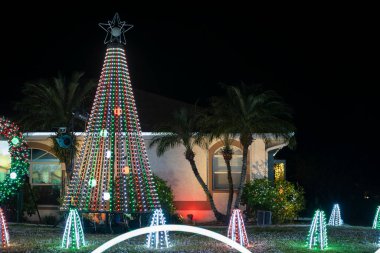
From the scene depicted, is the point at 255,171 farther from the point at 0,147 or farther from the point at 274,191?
the point at 0,147

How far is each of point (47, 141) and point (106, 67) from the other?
26.6 ft

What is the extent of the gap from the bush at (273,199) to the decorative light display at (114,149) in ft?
18.4

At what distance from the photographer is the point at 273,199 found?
26.0m

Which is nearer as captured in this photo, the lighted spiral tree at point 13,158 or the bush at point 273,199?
the lighted spiral tree at point 13,158

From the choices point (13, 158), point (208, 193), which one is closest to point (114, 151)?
point (13, 158)

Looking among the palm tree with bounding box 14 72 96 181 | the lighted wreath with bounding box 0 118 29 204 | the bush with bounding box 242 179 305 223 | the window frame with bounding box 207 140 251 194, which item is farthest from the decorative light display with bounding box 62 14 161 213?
the window frame with bounding box 207 140 251 194

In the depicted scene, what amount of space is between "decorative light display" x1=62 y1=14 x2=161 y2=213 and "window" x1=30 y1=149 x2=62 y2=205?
24.8 feet

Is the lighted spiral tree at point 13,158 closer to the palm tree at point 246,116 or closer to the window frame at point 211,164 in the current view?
the palm tree at point 246,116

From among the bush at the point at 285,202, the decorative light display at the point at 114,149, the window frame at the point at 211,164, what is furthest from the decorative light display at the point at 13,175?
the bush at the point at 285,202

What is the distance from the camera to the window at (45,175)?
1140 inches

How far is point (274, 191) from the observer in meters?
26.2

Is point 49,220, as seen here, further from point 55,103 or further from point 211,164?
point 211,164

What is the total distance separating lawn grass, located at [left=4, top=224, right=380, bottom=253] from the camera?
16.8m

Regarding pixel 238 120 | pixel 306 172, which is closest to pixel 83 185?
pixel 238 120
